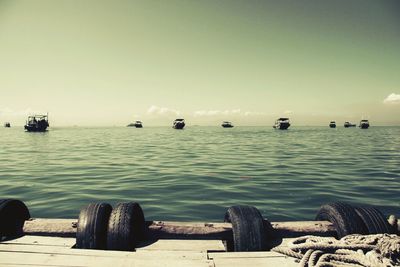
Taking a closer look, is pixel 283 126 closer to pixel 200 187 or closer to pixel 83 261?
pixel 200 187

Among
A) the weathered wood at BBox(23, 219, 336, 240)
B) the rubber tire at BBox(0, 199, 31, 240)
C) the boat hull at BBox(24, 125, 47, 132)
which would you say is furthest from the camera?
the boat hull at BBox(24, 125, 47, 132)

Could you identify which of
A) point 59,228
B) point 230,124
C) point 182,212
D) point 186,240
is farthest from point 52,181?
point 230,124

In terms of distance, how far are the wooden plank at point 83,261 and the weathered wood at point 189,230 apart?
3.28ft

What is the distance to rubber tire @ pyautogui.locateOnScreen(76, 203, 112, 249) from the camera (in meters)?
3.63

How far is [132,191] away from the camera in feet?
32.1

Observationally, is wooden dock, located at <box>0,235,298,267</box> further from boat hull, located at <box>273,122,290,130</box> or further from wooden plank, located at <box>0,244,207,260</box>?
boat hull, located at <box>273,122,290,130</box>

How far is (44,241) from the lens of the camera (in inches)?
145

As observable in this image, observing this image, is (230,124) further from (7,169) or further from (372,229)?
(372,229)

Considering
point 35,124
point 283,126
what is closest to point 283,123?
point 283,126

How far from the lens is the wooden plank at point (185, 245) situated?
3620 mm

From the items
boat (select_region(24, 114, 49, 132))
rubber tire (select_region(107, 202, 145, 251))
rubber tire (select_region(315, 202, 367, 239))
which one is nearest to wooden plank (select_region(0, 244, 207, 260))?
rubber tire (select_region(107, 202, 145, 251))

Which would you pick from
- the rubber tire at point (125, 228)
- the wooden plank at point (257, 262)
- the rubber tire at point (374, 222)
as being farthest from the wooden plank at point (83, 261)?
the rubber tire at point (374, 222)

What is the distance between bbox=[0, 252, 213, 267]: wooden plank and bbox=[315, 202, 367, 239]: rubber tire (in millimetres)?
2050

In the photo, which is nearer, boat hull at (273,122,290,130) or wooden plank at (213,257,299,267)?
wooden plank at (213,257,299,267)
